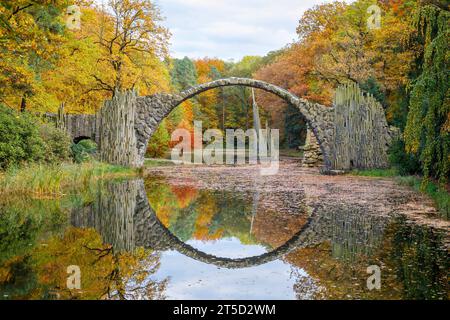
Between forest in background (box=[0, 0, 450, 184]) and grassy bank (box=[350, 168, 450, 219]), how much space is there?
14.9 inches

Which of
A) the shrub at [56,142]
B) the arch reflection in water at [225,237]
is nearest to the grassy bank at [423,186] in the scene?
the arch reflection in water at [225,237]

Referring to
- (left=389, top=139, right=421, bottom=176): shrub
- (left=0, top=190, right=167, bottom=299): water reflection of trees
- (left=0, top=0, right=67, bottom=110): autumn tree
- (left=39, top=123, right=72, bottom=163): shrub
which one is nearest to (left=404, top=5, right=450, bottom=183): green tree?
(left=0, top=190, right=167, bottom=299): water reflection of trees

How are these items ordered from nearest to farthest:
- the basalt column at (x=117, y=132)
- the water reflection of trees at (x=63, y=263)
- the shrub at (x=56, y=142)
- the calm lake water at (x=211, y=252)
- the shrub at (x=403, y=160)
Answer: the water reflection of trees at (x=63, y=263) → the calm lake water at (x=211, y=252) → the shrub at (x=56, y=142) → the shrub at (x=403, y=160) → the basalt column at (x=117, y=132)

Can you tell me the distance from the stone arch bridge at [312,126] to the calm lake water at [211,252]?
6707 millimetres

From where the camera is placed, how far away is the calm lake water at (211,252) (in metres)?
4.16

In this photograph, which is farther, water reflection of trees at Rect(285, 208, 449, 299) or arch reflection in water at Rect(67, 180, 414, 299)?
arch reflection in water at Rect(67, 180, 414, 299)

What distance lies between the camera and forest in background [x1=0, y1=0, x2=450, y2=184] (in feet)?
25.9

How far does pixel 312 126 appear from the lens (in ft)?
55.6

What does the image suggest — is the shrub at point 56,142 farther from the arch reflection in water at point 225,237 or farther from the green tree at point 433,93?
the green tree at point 433,93

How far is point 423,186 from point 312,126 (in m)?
9.22

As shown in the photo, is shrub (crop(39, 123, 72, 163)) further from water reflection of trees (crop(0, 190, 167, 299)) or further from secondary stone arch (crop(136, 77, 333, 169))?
water reflection of trees (crop(0, 190, 167, 299))

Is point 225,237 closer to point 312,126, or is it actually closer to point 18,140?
point 18,140
